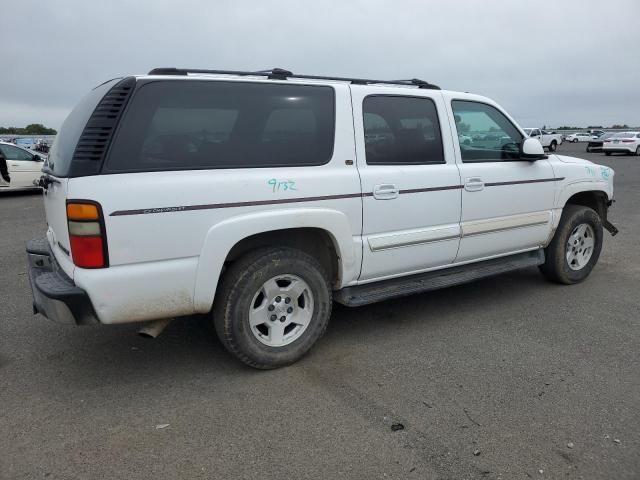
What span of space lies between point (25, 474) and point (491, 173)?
3.82 metres

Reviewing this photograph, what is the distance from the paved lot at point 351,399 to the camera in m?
2.59

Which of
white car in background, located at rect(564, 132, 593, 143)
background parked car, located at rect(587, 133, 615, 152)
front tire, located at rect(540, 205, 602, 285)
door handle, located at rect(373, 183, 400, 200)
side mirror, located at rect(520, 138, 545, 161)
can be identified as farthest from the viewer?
white car in background, located at rect(564, 132, 593, 143)

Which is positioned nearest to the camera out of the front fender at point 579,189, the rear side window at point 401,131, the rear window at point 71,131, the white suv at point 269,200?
the white suv at point 269,200

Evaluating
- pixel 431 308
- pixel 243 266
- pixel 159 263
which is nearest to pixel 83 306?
pixel 159 263

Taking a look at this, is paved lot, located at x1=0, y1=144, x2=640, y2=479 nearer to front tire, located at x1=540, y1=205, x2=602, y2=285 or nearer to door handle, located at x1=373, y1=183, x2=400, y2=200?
front tire, located at x1=540, y1=205, x2=602, y2=285

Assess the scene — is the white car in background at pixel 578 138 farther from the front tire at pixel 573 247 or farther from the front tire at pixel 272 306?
the front tire at pixel 272 306

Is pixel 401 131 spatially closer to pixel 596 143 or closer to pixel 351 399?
pixel 351 399

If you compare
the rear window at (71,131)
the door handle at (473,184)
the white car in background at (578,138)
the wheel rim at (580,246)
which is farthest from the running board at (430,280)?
the white car in background at (578,138)

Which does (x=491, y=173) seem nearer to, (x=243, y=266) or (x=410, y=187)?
(x=410, y=187)

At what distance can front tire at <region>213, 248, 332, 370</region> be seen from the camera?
3.34 m

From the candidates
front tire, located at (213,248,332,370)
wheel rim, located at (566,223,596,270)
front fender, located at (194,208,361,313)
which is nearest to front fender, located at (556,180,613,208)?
wheel rim, located at (566,223,596,270)

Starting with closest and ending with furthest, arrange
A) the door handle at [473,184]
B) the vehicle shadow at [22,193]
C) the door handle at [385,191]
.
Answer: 1. the door handle at [385,191]
2. the door handle at [473,184]
3. the vehicle shadow at [22,193]

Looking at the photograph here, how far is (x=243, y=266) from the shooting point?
3354 millimetres

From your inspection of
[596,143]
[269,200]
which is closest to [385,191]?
[269,200]
